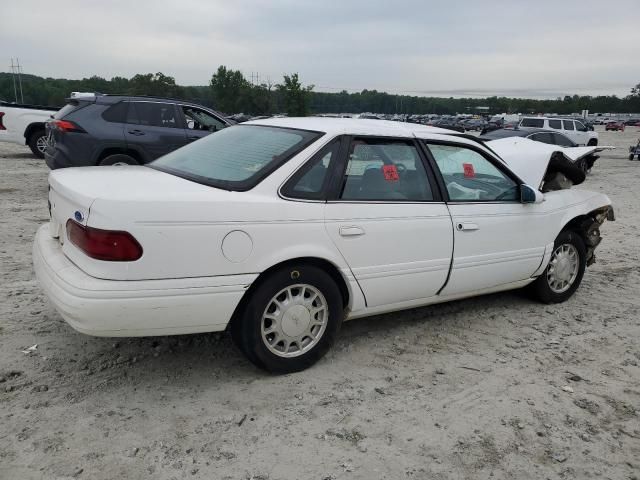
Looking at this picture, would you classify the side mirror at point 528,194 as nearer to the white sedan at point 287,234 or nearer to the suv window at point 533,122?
the white sedan at point 287,234

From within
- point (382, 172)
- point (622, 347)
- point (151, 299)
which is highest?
point (382, 172)

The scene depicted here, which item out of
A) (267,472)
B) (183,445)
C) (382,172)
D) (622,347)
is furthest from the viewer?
(622,347)

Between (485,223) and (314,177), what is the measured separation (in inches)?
57.7

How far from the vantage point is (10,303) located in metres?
4.31

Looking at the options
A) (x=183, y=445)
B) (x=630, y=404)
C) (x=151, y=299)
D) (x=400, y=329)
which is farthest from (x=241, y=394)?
(x=630, y=404)

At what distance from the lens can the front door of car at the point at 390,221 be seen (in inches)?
135

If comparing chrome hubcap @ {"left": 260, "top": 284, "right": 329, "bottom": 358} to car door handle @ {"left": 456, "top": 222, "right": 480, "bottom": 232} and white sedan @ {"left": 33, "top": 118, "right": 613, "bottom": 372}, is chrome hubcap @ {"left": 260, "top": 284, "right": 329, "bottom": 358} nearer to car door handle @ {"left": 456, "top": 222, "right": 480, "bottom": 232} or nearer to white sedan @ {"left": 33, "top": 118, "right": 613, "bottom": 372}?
white sedan @ {"left": 33, "top": 118, "right": 613, "bottom": 372}

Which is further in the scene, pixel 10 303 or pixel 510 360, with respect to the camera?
pixel 10 303

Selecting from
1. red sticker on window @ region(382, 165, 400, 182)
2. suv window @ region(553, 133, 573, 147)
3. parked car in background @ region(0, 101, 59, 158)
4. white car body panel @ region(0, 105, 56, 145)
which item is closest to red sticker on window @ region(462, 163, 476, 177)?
red sticker on window @ region(382, 165, 400, 182)

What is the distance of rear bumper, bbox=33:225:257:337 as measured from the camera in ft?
9.05

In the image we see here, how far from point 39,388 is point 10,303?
1484 mm

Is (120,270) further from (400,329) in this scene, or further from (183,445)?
(400,329)

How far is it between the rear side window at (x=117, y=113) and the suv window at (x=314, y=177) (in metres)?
6.34

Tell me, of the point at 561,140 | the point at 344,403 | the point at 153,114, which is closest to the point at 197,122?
the point at 153,114
